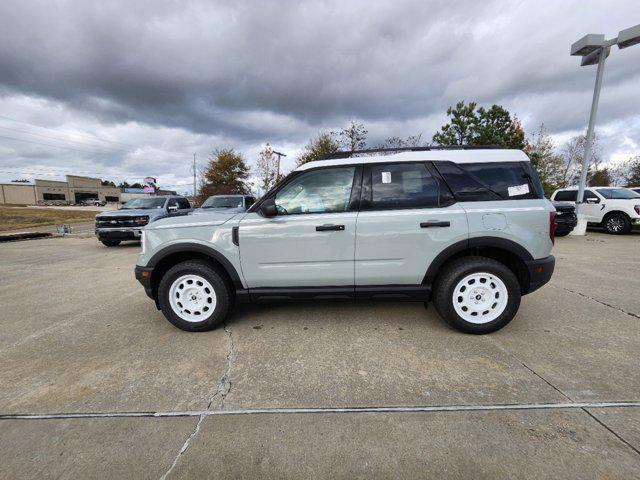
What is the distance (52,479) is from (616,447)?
10.3 ft

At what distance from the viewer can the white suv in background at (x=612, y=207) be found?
34.1 feet

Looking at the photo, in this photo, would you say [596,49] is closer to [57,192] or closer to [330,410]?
[330,410]

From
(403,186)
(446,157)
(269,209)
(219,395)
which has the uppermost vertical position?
(446,157)

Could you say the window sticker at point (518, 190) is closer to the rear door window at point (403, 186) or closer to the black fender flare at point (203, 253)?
the rear door window at point (403, 186)

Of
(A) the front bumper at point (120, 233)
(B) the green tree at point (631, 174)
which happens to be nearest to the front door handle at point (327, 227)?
(A) the front bumper at point (120, 233)

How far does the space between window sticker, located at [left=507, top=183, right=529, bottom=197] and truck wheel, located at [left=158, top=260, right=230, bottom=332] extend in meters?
3.19

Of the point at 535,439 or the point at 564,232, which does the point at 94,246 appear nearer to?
the point at 535,439

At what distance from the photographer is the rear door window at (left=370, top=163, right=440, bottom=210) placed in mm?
3109

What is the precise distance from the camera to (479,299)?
3.15m

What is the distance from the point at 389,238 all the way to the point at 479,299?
3.83 ft

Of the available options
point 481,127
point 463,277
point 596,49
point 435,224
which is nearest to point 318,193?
point 435,224

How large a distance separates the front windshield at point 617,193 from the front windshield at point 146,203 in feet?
54.6

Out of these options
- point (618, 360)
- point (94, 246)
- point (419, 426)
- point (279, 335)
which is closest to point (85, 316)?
point (279, 335)

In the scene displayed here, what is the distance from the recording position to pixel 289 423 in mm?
1966
